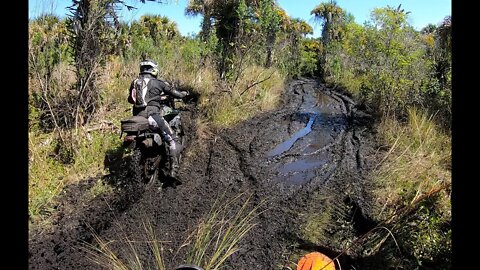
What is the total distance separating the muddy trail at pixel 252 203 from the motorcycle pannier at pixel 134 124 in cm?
80

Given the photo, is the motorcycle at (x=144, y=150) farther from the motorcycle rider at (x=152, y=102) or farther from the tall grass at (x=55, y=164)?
the tall grass at (x=55, y=164)

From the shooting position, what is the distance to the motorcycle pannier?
208 inches

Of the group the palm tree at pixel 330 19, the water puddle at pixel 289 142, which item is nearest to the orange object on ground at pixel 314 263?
the water puddle at pixel 289 142

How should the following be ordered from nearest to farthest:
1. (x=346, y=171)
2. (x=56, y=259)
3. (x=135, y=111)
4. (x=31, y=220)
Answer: (x=56, y=259), (x=31, y=220), (x=135, y=111), (x=346, y=171)

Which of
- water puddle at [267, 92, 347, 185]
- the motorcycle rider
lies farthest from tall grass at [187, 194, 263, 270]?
water puddle at [267, 92, 347, 185]

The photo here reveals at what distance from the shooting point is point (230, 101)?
1081cm

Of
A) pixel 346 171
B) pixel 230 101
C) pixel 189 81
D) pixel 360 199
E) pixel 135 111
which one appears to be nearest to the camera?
pixel 360 199

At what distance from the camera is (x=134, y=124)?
5.30 m

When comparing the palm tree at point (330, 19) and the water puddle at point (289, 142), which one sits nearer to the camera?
the water puddle at point (289, 142)

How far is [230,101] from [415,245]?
24.8ft

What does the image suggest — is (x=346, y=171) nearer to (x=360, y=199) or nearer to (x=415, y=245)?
(x=360, y=199)

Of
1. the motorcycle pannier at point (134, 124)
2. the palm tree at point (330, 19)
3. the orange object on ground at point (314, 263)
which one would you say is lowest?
the orange object on ground at point (314, 263)

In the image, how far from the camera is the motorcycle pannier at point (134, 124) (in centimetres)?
528
